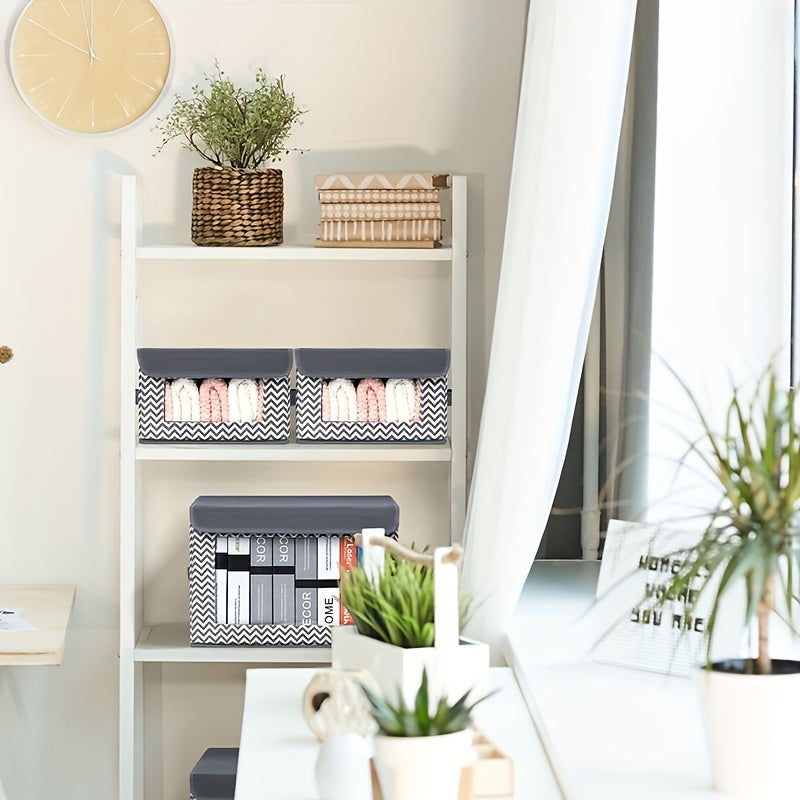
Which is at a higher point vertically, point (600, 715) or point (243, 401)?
point (243, 401)

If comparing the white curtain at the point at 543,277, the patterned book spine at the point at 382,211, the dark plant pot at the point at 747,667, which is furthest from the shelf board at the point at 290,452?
the dark plant pot at the point at 747,667

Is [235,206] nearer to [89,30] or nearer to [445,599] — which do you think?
[89,30]

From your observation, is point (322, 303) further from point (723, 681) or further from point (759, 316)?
point (723, 681)

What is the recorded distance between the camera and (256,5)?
2.36m

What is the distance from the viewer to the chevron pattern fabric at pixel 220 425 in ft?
7.02

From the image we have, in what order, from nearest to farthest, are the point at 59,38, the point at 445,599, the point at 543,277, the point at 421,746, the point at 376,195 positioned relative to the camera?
the point at 421,746 < the point at 445,599 < the point at 543,277 < the point at 376,195 < the point at 59,38

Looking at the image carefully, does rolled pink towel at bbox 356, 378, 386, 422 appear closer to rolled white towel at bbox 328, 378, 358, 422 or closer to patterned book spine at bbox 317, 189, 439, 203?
rolled white towel at bbox 328, 378, 358, 422

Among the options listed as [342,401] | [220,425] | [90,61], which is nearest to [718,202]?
[342,401]

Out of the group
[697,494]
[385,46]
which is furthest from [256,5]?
[697,494]

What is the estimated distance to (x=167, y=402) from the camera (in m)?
2.14

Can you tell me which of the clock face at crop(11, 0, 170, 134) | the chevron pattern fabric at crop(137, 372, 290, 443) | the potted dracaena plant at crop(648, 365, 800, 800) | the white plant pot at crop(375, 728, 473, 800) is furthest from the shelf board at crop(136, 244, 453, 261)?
the white plant pot at crop(375, 728, 473, 800)

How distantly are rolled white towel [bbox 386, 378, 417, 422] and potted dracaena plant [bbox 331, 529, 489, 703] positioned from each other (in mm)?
692

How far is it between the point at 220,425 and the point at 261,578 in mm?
→ 320

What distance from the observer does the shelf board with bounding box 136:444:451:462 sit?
2.14 metres
